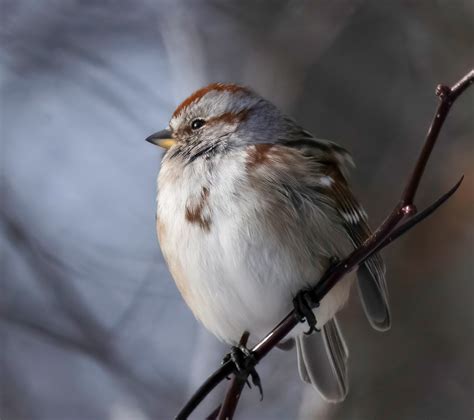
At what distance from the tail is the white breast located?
368mm

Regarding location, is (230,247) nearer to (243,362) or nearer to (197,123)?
(243,362)

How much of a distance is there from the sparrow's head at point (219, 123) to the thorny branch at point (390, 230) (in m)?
0.94

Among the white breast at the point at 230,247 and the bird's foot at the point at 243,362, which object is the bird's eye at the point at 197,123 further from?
the bird's foot at the point at 243,362

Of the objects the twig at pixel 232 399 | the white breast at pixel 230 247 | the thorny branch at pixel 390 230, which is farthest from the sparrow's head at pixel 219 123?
the twig at pixel 232 399

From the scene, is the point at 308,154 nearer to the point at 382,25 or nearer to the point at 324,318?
the point at 324,318

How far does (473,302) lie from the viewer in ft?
14.6

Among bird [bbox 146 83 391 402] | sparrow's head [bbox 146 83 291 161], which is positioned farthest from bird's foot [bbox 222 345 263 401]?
sparrow's head [bbox 146 83 291 161]

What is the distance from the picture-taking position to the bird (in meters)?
2.75

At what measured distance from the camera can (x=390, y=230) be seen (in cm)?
173

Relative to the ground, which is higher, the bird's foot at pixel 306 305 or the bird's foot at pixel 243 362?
the bird's foot at pixel 306 305

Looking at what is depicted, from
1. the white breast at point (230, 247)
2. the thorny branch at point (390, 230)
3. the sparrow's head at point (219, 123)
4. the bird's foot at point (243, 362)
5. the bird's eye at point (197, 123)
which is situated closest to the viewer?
the thorny branch at point (390, 230)

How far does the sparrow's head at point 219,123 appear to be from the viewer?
3.07 m

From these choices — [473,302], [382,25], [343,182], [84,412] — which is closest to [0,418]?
[84,412]

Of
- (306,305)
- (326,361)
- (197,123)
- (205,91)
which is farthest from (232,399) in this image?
(205,91)
